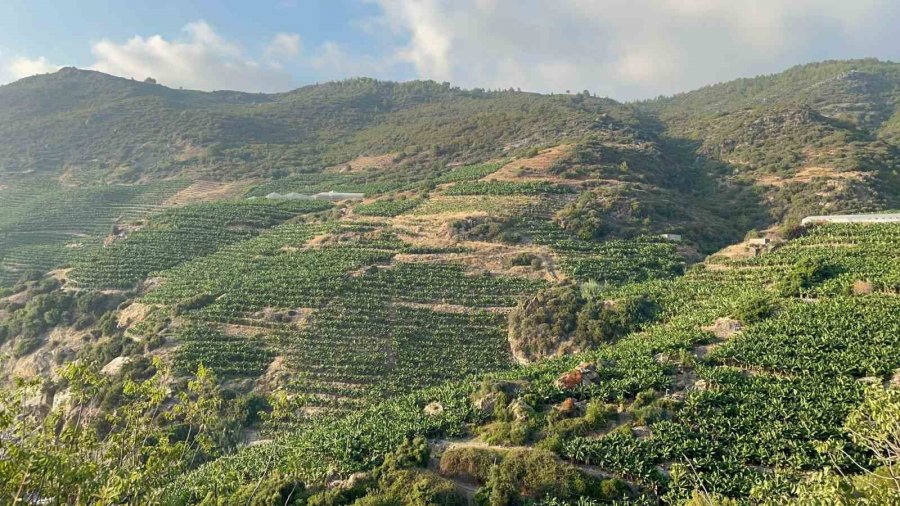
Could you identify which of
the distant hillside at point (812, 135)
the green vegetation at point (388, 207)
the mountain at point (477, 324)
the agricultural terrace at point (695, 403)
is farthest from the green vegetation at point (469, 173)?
the agricultural terrace at point (695, 403)

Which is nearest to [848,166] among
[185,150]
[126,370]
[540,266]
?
[540,266]

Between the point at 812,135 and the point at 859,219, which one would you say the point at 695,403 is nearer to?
the point at 859,219

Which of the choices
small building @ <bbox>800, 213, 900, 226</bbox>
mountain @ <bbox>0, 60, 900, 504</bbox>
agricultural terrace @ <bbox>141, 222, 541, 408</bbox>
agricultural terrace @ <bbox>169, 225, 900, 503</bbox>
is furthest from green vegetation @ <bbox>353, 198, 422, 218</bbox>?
small building @ <bbox>800, 213, 900, 226</bbox>

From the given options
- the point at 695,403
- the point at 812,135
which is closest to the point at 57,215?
the point at 695,403

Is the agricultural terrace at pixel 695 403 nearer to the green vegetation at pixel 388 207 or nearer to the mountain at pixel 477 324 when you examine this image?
the mountain at pixel 477 324

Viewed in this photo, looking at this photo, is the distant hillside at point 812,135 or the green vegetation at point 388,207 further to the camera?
the green vegetation at point 388,207

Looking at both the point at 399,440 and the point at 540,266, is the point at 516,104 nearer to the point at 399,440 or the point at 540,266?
the point at 540,266
